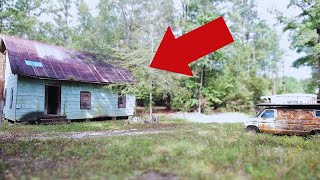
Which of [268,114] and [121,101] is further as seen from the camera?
[121,101]

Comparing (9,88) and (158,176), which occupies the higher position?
(9,88)

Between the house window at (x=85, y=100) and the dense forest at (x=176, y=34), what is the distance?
3.27 meters

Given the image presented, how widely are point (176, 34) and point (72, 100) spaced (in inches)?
507

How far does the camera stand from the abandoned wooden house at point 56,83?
16516mm

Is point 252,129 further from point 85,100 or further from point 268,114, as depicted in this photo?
point 85,100

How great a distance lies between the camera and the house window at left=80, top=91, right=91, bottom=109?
64.1ft

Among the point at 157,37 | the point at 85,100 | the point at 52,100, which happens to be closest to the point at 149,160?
the point at 157,37

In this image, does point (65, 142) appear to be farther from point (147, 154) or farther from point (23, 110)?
point (23, 110)

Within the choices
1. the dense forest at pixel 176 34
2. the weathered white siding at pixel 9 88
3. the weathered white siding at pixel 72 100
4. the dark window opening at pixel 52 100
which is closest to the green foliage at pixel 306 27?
the dense forest at pixel 176 34

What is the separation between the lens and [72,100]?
18.9m

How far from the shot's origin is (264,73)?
178ft
